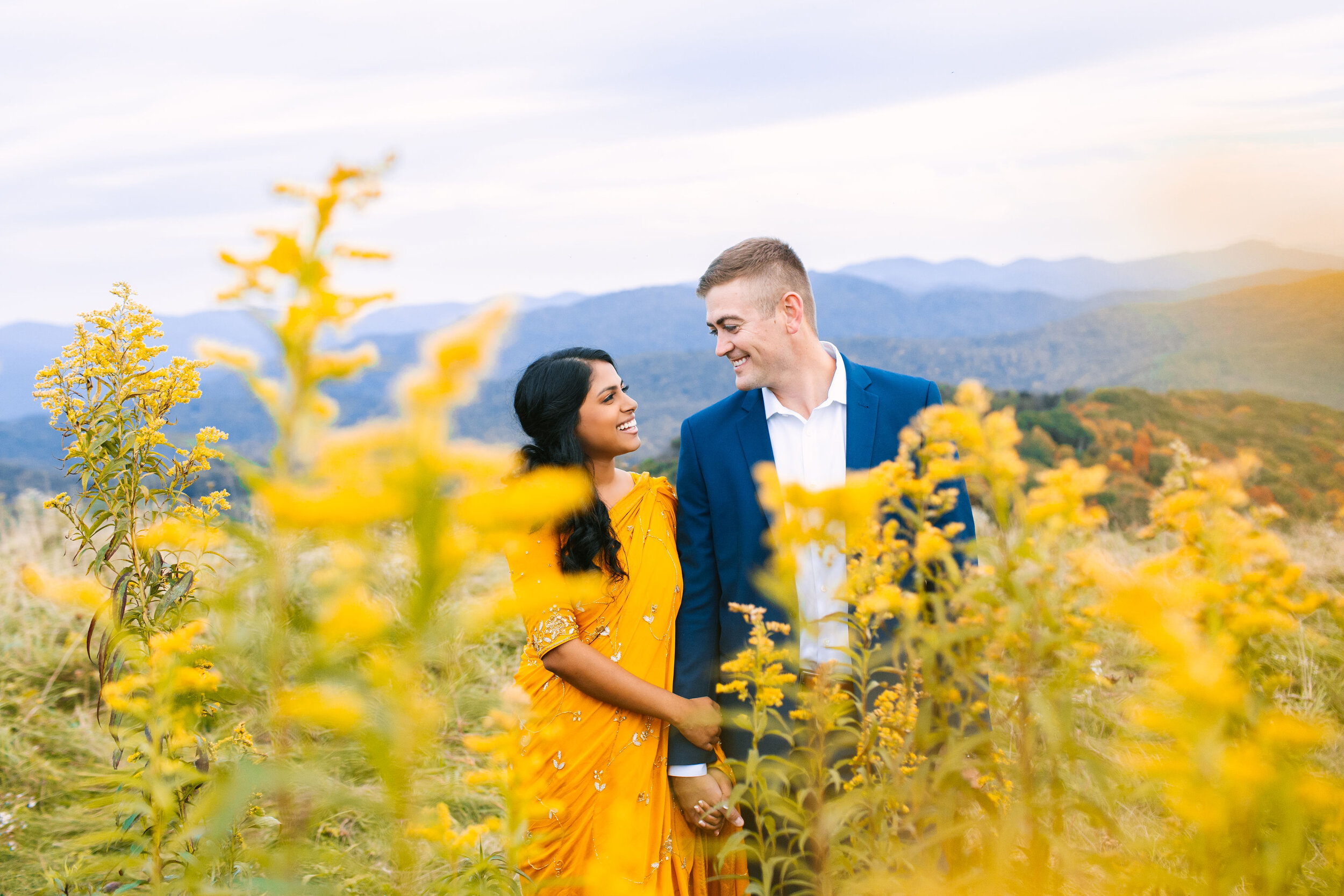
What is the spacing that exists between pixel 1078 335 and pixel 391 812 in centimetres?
4387

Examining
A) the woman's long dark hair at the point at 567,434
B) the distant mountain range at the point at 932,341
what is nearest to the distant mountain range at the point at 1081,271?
the distant mountain range at the point at 932,341

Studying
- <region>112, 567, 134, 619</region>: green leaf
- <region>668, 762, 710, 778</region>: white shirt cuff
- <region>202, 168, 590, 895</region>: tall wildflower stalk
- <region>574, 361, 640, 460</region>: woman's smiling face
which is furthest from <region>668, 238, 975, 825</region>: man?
<region>202, 168, 590, 895</region>: tall wildflower stalk

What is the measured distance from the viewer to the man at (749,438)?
2393mm

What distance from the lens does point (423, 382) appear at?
0.67 meters

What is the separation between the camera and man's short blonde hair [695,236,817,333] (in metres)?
2.50

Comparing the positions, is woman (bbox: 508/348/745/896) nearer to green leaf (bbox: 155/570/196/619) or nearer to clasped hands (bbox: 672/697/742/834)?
clasped hands (bbox: 672/697/742/834)

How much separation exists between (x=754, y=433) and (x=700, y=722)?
2.95 feet

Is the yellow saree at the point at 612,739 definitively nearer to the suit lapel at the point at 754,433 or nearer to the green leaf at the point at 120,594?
the suit lapel at the point at 754,433

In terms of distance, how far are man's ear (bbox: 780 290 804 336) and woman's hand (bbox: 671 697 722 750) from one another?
119 cm

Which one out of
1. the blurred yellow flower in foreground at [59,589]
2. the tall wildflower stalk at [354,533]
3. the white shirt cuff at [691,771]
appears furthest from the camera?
the white shirt cuff at [691,771]

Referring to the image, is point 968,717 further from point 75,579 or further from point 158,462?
point 158,462

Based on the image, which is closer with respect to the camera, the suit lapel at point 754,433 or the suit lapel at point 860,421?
the suit lapel at point 860,421

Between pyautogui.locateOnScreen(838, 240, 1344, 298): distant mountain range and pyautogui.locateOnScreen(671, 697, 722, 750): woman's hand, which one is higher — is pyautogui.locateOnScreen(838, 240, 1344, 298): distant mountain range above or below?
above

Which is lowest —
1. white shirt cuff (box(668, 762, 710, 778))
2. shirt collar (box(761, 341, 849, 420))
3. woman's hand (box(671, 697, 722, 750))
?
white shirt cuff (box(668, 762, 710, 778))
